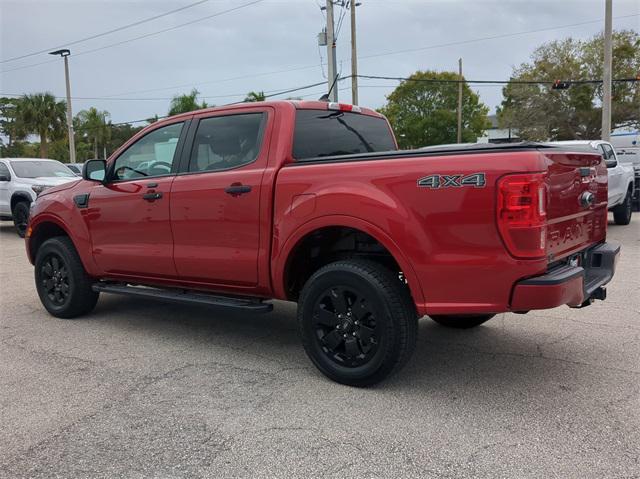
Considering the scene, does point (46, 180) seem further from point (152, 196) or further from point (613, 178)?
point (613, 178)

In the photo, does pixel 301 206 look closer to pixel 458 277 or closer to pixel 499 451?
pixel 458 277

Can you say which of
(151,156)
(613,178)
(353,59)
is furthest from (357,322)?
(353,59)

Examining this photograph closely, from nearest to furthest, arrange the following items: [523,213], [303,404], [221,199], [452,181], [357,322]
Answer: [523,213]
[452,181]
[303,404]
[357,322]
[221,199]

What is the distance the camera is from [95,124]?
192 ft

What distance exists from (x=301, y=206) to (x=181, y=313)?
259 cm

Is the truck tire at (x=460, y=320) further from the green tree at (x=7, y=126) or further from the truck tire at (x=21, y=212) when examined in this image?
the green tree at (x=7, y=126)

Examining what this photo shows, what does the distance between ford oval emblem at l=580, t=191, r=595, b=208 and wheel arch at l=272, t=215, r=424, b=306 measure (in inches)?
49.0

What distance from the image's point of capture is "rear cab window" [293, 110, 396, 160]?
4.35m

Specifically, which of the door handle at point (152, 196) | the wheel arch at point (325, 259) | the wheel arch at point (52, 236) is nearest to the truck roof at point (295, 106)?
the door handle at point (152, 196)

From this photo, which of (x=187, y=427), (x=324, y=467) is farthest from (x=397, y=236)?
(x=187, y=427)

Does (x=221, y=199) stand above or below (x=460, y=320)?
above

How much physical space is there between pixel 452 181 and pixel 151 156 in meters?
2.93

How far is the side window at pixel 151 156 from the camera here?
486 centimetres

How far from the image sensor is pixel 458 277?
3.28 meters
